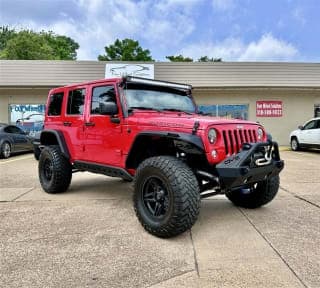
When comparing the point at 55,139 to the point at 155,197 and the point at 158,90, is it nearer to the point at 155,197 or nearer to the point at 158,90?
the point at 158,90

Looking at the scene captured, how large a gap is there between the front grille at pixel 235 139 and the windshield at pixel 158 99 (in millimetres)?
1370

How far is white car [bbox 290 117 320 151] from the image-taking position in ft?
46.9

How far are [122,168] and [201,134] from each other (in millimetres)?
1524

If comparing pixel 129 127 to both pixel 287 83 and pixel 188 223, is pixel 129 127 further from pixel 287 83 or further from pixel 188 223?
pixel 287 83

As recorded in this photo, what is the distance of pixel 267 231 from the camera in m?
4.29

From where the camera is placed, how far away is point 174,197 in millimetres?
3820

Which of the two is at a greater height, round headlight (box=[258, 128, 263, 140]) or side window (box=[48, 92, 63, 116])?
side window (box=[48, 92, 63, 116])

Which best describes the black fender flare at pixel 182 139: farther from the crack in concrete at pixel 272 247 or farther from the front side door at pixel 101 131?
the crack in concrete at pixel 272 247

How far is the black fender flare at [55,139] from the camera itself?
20.3 feet

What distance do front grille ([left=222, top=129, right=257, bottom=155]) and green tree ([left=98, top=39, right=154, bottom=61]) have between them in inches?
1831

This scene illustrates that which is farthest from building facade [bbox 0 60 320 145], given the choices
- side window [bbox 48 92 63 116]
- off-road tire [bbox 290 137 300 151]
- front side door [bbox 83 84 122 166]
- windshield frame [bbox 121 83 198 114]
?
front side door [bbox 83 84 122 166]

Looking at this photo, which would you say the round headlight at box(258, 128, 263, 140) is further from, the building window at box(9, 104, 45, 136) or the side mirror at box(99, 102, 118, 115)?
the building window at box(9, 104, 45, 136)

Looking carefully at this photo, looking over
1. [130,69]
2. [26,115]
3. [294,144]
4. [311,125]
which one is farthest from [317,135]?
[26,115]

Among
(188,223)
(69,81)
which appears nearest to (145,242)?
(188,223)
